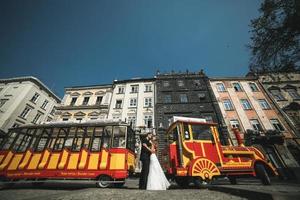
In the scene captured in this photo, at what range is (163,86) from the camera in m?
22.3

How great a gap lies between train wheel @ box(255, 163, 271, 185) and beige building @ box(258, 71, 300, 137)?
17.0 metres

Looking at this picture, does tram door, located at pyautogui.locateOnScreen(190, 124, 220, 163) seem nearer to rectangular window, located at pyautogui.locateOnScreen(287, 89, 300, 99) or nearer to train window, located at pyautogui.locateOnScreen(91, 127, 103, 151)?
train window, located at pyautogui.locateOnScreen(91, 127, 103, 151)

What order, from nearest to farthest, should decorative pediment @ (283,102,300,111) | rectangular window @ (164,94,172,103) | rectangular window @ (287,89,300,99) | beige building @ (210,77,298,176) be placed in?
beige building @ (210,77,298,176) → decorative pediment @ (283,102,300,111) → rectangular window @ (287,89,300,99) → rectangular window @ (164,94,172,103)

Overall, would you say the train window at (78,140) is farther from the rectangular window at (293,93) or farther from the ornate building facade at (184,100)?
the rectangular window at (293,93)

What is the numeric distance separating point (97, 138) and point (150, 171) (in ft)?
11.4

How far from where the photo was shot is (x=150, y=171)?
199 inches

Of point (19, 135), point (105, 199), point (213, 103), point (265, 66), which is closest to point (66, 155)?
point (19, 135)

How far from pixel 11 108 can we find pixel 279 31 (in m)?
32.0

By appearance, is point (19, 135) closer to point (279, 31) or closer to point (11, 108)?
point (279, 31)

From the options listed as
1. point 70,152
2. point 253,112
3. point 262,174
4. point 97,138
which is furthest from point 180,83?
point 70,152

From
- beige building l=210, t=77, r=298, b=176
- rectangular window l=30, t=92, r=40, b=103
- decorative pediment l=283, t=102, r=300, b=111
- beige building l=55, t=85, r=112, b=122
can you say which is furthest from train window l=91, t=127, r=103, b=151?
decorative pediment l=283, t=102, r=300, b=111

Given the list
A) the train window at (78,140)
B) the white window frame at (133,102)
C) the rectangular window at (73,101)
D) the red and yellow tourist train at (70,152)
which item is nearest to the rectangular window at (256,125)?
the white window frame at (133,102)

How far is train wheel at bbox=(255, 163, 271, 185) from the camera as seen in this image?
Result: 586 cm

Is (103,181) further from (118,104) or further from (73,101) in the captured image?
(73,101)
